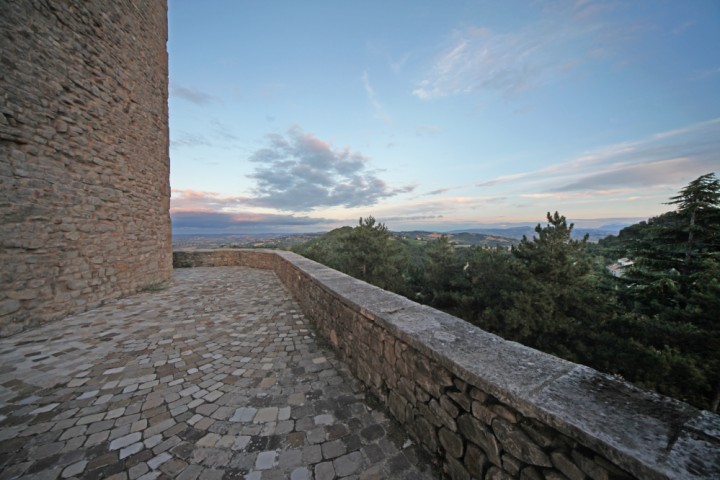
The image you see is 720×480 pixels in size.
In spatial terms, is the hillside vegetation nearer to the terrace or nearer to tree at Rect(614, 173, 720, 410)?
tree at Rect(614, 173, 720, 410)

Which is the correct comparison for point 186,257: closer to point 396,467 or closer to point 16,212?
point 16,212

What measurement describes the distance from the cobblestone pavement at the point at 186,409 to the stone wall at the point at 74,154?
113cm

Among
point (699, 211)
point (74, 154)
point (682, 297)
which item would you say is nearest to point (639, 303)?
point (682, 297)

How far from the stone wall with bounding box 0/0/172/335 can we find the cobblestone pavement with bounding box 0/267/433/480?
3.70ft

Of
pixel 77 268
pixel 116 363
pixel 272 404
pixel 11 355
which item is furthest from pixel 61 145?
pixel 272 404

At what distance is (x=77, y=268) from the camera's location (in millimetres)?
5027

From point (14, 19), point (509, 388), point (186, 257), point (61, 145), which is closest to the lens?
point (509, 388)

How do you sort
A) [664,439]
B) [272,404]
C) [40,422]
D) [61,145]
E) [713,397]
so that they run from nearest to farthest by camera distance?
[664,439], [40,422], [272,404], [61,145], [713,397]

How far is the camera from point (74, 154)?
4980 mm

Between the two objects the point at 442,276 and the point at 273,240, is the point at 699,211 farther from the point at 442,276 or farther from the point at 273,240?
the point at 273,240

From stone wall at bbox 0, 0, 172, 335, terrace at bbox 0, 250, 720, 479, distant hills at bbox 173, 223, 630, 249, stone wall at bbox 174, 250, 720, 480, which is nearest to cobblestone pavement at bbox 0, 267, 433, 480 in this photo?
terrace at bbox 0, 250, 720, 479

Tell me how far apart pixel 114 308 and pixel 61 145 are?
3326mm

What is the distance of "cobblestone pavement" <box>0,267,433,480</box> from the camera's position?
73.2 inches

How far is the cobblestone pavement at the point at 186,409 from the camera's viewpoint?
1.86m
